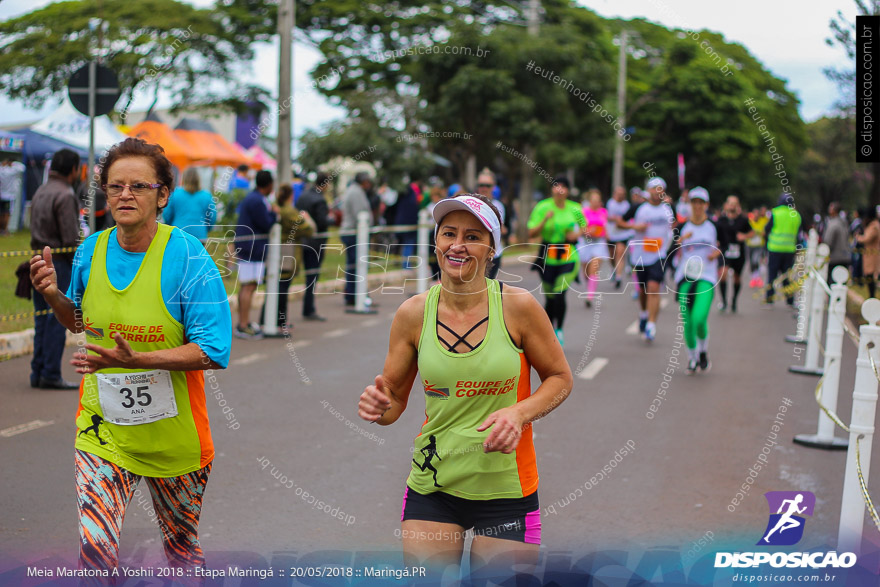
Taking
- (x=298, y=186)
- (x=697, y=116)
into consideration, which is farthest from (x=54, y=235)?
(x=697, y=116)

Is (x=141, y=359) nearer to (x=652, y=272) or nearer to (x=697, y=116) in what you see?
(x=652, y=272)

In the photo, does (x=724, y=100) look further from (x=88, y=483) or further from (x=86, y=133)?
(x=88, y=483)

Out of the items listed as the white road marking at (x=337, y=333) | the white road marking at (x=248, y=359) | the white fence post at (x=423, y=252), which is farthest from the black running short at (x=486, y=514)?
the white fence post at (x=423, y=252)

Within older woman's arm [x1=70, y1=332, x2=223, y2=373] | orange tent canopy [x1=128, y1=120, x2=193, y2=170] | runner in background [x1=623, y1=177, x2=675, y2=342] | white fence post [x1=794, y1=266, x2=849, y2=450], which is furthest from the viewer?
orange tent canopy [x1=128, y1=120, x2=193, y2=170]

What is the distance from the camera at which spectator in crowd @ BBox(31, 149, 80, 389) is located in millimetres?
7492

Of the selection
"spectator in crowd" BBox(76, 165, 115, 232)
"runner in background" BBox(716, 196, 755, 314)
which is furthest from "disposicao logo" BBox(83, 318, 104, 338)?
"runner in background" BBox(716, 196, 755, 314)

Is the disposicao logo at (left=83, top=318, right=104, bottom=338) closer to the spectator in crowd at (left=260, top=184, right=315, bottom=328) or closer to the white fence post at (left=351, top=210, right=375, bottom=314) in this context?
the spectator in crowd at (left=260, top=184, right=315, bottom=328)

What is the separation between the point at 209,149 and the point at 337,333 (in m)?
12.7

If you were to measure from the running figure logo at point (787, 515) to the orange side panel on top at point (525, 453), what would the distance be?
2056 millimetres

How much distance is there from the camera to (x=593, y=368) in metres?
9.63

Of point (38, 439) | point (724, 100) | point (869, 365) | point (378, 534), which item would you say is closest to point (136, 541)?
point (378, 534)

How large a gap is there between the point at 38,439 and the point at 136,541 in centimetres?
210

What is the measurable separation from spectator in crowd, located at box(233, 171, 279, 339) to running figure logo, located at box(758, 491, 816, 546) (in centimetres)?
648

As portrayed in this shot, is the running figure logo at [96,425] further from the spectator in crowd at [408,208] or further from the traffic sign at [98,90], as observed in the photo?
the spectator in crowd at [408,208]
